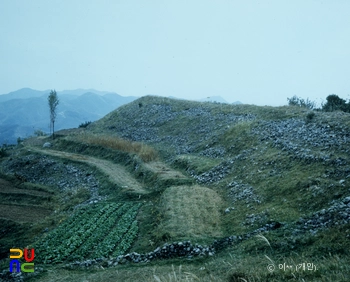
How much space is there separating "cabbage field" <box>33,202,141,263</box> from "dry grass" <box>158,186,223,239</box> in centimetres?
228

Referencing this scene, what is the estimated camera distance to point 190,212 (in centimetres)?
1703

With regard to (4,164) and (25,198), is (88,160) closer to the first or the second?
(25,198)

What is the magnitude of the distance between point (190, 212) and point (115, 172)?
17.0 meters

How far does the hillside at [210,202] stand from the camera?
9961mm

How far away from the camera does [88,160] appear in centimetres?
3831

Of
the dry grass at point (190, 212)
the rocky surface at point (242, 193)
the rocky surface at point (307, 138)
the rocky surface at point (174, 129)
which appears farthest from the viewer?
the rocky surface at point (174, 129)

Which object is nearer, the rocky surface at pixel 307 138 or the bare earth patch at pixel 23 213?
the rocky surface at pixel 307 138

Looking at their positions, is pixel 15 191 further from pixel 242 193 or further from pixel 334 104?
pixel 334 104

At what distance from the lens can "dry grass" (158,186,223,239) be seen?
47.4ft

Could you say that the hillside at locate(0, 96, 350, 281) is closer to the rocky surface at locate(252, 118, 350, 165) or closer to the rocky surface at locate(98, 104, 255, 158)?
the rocky surface at locate(252, 118, 350, 165)

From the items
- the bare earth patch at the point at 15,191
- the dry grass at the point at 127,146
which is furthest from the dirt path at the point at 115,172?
the bare earth patch at the point at 15,191

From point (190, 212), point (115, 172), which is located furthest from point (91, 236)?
point (115, 172)

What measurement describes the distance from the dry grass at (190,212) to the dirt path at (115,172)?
4933mm

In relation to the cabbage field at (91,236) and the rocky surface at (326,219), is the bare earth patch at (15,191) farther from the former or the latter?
the rocky surface at (326,219)
